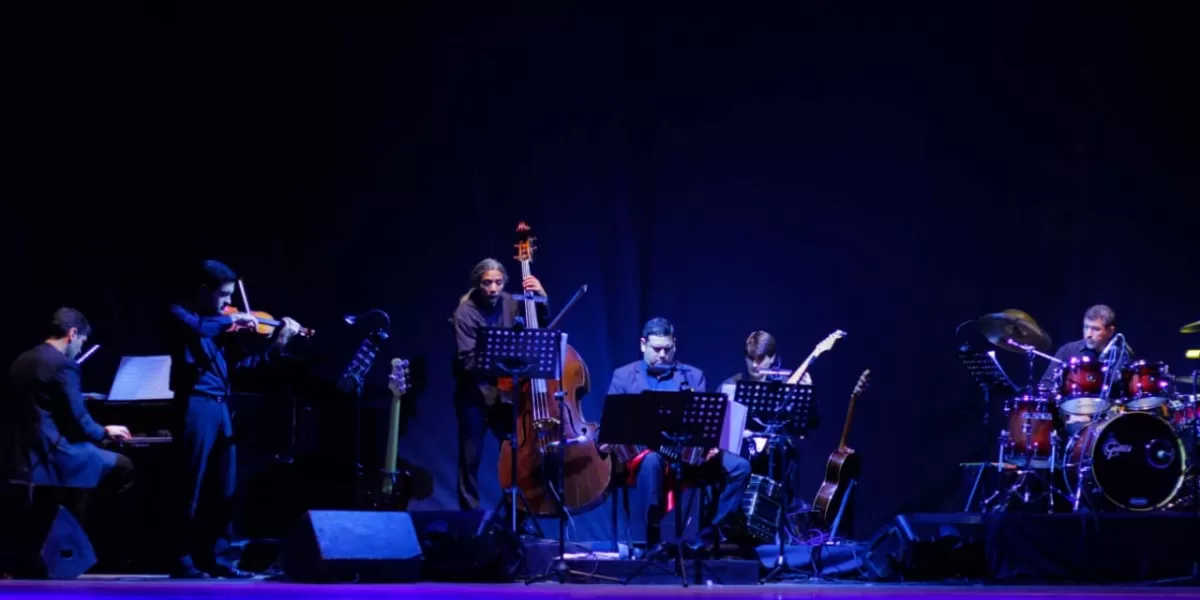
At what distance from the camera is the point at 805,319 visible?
28.4 feet

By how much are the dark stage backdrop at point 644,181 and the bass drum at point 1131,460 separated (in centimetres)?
132

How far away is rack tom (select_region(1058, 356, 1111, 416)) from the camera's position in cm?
750

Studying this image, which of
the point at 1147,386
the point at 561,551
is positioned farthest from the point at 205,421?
the point at 1147,386

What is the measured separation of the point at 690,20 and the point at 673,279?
1.79 m

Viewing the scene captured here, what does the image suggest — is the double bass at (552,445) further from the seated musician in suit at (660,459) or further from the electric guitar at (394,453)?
the electric guitar at (394,453)

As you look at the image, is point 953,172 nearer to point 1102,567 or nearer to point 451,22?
point 1102,567

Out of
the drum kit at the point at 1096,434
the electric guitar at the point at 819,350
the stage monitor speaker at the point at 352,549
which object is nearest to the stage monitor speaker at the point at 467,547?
the stage monitor speaker at the point at 352,549

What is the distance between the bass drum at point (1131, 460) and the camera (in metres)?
7.32

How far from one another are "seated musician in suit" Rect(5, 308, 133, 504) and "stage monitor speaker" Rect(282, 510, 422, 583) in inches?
44.8

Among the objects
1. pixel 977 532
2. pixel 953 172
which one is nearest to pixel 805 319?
pixel 953 172

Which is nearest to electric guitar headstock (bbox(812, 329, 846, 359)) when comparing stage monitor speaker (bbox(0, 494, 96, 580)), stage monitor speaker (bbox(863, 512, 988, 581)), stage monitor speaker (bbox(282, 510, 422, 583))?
stage monitor speaker (bbox(863, 512, 988, 581))

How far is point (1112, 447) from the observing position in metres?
7.33

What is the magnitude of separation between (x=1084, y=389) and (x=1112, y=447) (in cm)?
43

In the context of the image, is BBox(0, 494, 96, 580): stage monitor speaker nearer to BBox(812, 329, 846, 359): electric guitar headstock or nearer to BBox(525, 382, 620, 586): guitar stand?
BBox(525, 382, 620, 586): guitar stand
